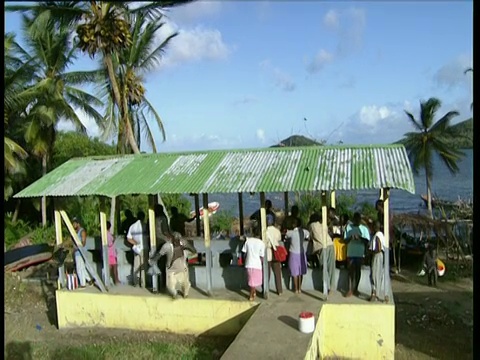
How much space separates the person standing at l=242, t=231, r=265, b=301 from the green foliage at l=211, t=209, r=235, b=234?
10.3m

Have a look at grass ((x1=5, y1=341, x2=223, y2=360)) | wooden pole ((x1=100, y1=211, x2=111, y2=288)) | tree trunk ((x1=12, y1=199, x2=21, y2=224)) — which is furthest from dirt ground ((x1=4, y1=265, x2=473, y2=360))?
tree trunk ((x1=12, y1=199, x2=21, y2=224))

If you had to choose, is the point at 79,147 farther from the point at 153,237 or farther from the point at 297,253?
the point at 297,253

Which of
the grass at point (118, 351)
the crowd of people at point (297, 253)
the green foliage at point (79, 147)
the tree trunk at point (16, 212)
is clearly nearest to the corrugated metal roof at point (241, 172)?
the crowd of people at point (297, 253)

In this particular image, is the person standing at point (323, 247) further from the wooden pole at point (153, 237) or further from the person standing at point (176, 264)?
the wooden pole at point (153, 237)

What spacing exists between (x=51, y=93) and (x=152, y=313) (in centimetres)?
1375

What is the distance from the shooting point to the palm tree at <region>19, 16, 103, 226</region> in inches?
744

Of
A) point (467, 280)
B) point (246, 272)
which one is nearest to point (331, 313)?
point (246, 272)

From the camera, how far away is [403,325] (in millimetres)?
9609

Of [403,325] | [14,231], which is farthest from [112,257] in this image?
[14,231]

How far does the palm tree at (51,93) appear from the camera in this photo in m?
18.9

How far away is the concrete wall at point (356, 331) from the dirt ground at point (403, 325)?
67 cm

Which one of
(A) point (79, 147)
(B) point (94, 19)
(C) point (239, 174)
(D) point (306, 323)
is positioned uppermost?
(B) point (94, 19)

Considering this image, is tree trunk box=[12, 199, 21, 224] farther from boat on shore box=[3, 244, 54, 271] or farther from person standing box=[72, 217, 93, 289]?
person standing box=[72, 217, 93, 289]

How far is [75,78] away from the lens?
69.1ft
